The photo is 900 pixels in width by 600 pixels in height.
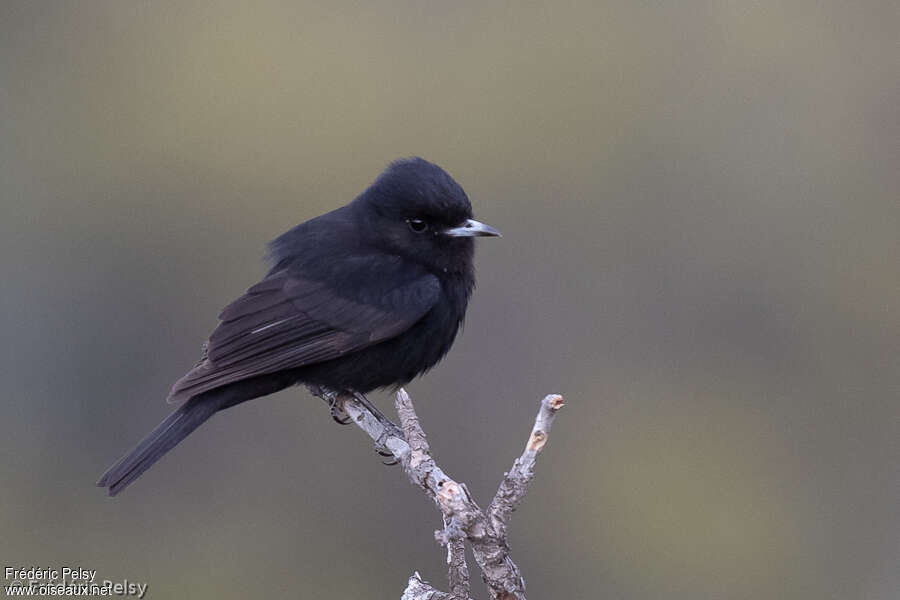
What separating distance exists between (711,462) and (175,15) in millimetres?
8855

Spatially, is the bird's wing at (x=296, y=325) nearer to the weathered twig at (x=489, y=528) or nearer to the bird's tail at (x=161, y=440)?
the bird's tail at (x=161, y=440)

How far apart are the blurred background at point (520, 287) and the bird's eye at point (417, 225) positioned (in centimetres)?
467

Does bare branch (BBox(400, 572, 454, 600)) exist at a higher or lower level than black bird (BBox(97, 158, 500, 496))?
lower

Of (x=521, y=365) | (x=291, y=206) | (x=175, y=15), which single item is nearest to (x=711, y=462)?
(x=521, y=365)

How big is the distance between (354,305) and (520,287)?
21.0ft

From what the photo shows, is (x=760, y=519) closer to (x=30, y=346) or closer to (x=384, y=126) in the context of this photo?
(x=384, y=126)

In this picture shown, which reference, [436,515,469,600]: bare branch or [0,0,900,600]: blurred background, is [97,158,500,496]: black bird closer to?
[436,515,469,600]: bare branch

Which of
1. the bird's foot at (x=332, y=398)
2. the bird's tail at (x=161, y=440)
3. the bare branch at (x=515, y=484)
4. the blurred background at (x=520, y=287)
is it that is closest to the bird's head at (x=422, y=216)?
the bird's foot at (x=332, y=398)

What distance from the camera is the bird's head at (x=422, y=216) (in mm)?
6301

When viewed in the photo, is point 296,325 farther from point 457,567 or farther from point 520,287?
point 520,287

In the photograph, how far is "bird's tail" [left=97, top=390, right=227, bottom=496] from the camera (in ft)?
18.5

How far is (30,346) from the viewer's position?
13.9 meters

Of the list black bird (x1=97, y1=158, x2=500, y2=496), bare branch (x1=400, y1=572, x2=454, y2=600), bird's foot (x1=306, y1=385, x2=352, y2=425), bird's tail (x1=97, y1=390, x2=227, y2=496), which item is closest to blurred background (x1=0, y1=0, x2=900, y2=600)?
bird's foot (x1=306, y1=385, x2=352, y2=425)

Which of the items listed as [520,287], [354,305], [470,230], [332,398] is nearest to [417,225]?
[470,230]
